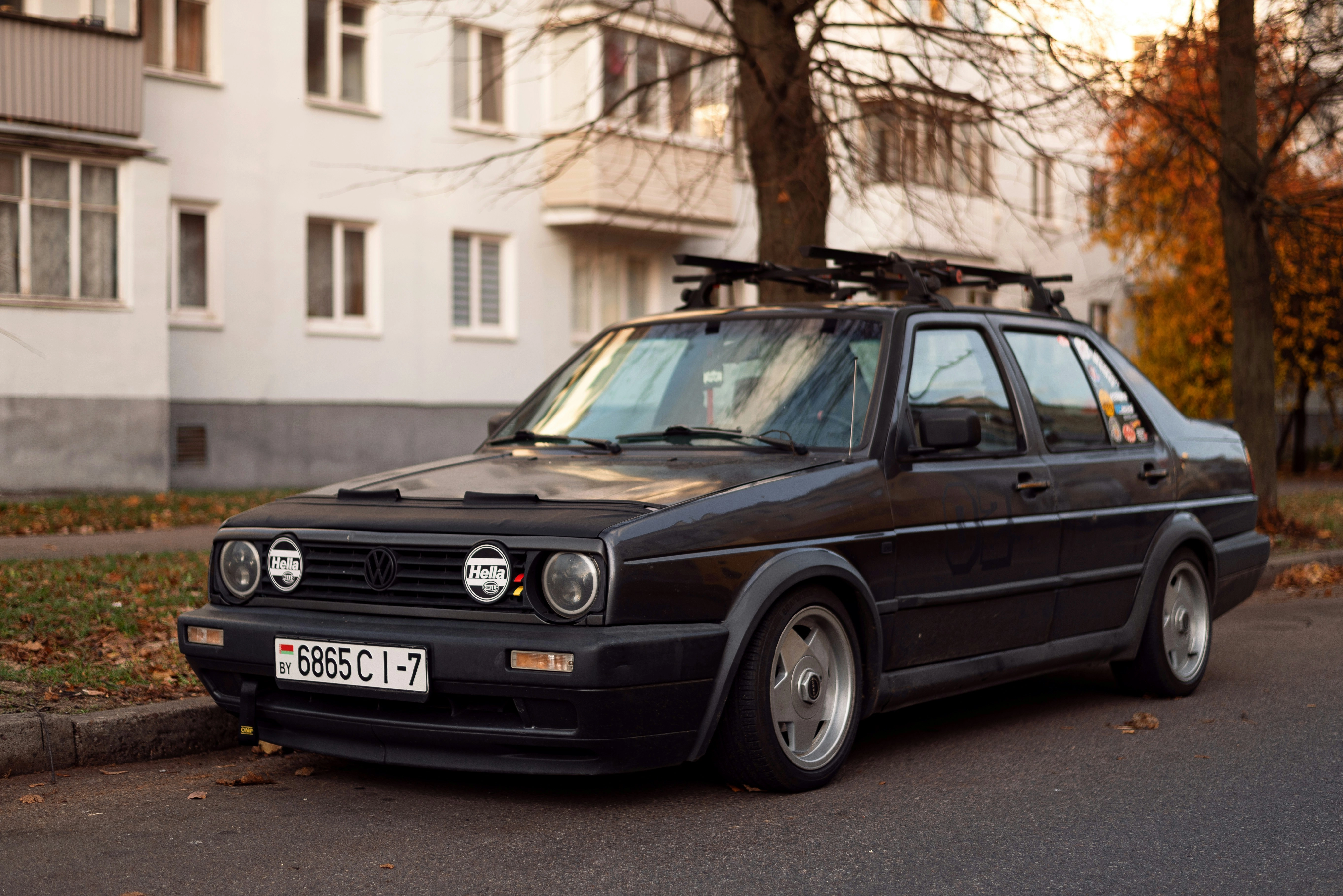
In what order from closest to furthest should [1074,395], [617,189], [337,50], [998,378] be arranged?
[998,378] < [1074,395] < [337,50] < [617,189]

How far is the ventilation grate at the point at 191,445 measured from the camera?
20.1 m

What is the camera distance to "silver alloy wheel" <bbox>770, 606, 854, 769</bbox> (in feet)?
16.0

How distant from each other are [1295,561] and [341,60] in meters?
15.4

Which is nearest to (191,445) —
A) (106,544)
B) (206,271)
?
(206,271)

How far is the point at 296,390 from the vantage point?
844 inches

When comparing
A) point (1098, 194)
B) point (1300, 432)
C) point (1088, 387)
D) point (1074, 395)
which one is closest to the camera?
point (1074, 395)

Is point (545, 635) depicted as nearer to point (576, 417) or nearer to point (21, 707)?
point (576, 417)

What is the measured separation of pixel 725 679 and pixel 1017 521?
6.07 feet

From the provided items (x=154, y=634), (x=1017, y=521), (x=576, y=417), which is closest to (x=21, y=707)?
(x=154, y=634)

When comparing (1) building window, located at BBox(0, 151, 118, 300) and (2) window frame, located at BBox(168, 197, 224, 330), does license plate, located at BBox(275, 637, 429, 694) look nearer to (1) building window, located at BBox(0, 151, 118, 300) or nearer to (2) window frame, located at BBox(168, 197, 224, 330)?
(1) building window, located at BBox(0, 151, 118, 300)

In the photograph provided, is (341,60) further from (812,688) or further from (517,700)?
(517,700)

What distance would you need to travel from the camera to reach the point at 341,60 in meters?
22.1

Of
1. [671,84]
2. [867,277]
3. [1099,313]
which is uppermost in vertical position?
[671,84]

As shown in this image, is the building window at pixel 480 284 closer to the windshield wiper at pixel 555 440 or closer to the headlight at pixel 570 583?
the windshield wiper at pixel 555 440
